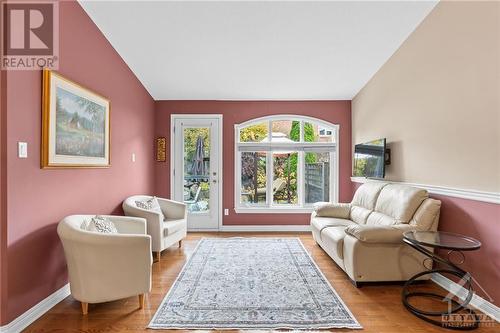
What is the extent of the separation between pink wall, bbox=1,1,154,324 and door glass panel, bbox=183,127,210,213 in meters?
1.33

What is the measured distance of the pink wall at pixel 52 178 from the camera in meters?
2.01

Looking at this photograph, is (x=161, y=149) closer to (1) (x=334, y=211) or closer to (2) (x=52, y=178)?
(2) (x=52, y=178)

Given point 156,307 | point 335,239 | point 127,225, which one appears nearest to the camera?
point 156,307

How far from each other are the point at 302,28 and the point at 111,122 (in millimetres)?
2689

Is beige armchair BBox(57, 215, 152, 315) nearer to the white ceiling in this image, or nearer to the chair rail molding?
the white ceiling

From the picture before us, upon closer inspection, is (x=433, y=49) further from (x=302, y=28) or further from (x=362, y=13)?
(x=302, y=28)

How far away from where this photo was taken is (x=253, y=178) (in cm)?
514

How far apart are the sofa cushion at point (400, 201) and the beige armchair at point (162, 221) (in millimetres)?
2767

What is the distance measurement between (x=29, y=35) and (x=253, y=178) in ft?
12.2

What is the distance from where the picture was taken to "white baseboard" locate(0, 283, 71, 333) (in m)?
1.97

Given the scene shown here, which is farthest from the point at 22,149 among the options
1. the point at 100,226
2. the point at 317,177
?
the point at 317,177

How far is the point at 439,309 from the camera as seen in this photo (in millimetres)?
2324

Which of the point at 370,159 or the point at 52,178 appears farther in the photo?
the point at 370,159

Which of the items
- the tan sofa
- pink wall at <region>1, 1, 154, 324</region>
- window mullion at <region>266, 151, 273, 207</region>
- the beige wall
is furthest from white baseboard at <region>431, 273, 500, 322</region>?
pink wall at <region>1, 1, 154, 324</region>
